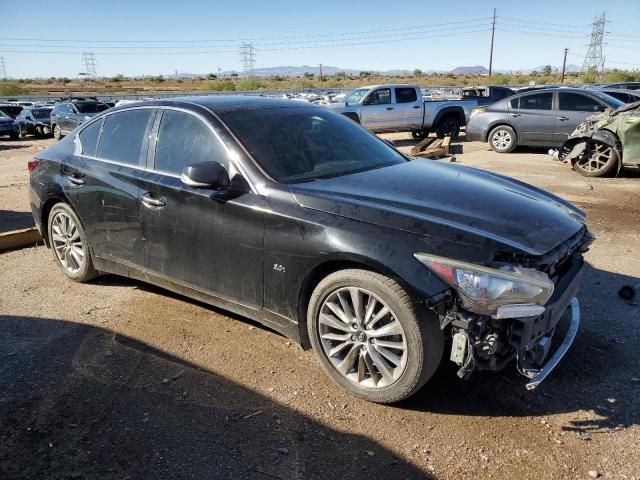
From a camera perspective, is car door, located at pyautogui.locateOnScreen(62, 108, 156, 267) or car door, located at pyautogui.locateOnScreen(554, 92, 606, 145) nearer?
car door, located at pyautogui.locateOnScreen(62, 108, 156, 267)

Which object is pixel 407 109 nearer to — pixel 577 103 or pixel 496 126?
pixel 496 126

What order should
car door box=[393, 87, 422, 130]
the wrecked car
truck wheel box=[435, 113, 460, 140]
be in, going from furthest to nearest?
truck wheel box=[435, 113, 460, 140] → car door box=[393, 87, 422, 130] → the wrecked car

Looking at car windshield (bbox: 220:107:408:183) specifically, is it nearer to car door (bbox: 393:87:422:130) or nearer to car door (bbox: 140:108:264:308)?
car door (bbox: 140:108:264:308)

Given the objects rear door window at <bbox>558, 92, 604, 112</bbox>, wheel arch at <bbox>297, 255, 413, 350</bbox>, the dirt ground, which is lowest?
the dirt ground

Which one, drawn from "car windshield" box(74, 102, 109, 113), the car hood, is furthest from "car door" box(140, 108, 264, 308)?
"car windshield" box(74, 102, 109, 113)

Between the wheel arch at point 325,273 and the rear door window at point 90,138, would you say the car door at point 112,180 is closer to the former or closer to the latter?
the rear door window at point 90,138

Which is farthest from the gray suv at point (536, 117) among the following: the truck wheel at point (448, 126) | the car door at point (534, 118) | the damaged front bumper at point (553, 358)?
the damaged front bumper at point (553, 358)

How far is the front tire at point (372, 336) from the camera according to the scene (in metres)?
2.80

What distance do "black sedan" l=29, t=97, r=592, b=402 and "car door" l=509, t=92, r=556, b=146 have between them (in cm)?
1011

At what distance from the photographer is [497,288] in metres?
2.63

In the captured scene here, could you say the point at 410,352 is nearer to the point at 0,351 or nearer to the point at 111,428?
the point at 111,428

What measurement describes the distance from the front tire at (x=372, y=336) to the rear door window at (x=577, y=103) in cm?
1185

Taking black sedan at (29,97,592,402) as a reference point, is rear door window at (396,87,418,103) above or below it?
above

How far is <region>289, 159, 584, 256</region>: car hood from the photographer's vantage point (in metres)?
2.87
